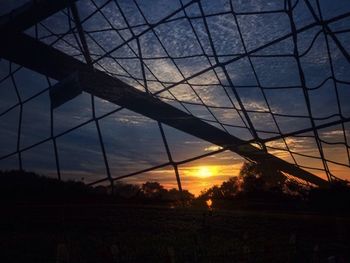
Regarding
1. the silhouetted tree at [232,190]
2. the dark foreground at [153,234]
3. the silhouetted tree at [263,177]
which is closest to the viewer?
the dark foreground at [153,234]

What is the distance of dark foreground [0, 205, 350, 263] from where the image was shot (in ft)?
13.2

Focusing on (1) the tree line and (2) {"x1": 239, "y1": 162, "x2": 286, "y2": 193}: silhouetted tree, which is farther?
(2) {"x1": 239, "y1": 162, "x2": 286, "y2": 193}: silhouetted tree

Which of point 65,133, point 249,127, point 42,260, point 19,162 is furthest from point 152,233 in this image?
point 19,162

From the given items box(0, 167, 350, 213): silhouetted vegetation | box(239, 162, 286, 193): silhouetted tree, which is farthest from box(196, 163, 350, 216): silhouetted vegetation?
box(239, 162, 286, 193): silhouetted tree

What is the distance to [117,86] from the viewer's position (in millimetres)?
5621

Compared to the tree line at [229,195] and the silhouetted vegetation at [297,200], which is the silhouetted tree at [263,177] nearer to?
the tree line at [229,195]

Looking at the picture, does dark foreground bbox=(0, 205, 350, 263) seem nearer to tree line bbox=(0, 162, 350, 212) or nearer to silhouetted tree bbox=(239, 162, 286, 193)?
tree line bbox=(0, 162, 350, 212)

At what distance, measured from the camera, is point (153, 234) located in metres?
5.17

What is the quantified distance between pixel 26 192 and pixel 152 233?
7.62 ft

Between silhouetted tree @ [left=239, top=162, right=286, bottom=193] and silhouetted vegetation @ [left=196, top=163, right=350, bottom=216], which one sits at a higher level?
silhouetted tree @ [left=239, top=162, right=286, bottom=193]

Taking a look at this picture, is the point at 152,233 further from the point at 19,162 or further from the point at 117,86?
the point at 19,162

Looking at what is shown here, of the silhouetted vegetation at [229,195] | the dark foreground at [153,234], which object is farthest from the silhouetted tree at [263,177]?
the dark foreground at [153,234]

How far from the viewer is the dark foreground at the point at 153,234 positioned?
402 centimetres

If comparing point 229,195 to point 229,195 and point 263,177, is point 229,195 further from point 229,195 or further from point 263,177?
point 263,177
